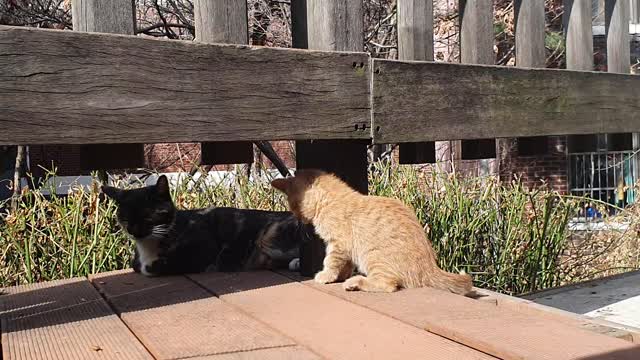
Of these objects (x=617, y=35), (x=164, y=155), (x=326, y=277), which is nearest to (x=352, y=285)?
(x=326, y=277)

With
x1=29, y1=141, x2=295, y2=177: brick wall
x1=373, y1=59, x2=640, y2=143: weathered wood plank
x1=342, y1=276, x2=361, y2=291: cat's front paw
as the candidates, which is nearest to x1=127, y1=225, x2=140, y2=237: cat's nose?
x1=342, y1=276, x2=361, y2=291: cat's front paw

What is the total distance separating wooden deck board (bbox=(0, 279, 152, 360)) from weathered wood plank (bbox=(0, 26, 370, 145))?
63 centimetres

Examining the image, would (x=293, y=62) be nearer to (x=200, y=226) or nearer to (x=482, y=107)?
(x=482, y=107)

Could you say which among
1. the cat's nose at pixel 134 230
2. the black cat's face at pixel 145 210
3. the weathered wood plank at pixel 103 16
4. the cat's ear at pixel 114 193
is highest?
the weathered wood plank at pixel 103 16

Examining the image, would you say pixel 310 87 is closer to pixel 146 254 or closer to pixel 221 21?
pixel 221 21

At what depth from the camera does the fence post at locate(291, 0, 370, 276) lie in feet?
9.02

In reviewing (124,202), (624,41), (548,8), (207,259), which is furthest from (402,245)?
(548,8)

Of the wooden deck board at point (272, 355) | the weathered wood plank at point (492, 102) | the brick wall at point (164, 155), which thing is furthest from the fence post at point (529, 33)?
the brick wall at point (164, 155)

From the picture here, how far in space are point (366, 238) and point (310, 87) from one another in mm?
773

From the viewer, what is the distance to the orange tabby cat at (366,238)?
2.90 meters

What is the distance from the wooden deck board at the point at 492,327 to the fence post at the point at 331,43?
56cm

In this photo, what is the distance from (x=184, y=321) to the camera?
2369mm

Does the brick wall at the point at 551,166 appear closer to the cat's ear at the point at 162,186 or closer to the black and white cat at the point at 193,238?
the black and white cat at the point at 193,238

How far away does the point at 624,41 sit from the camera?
4086 millimetres
